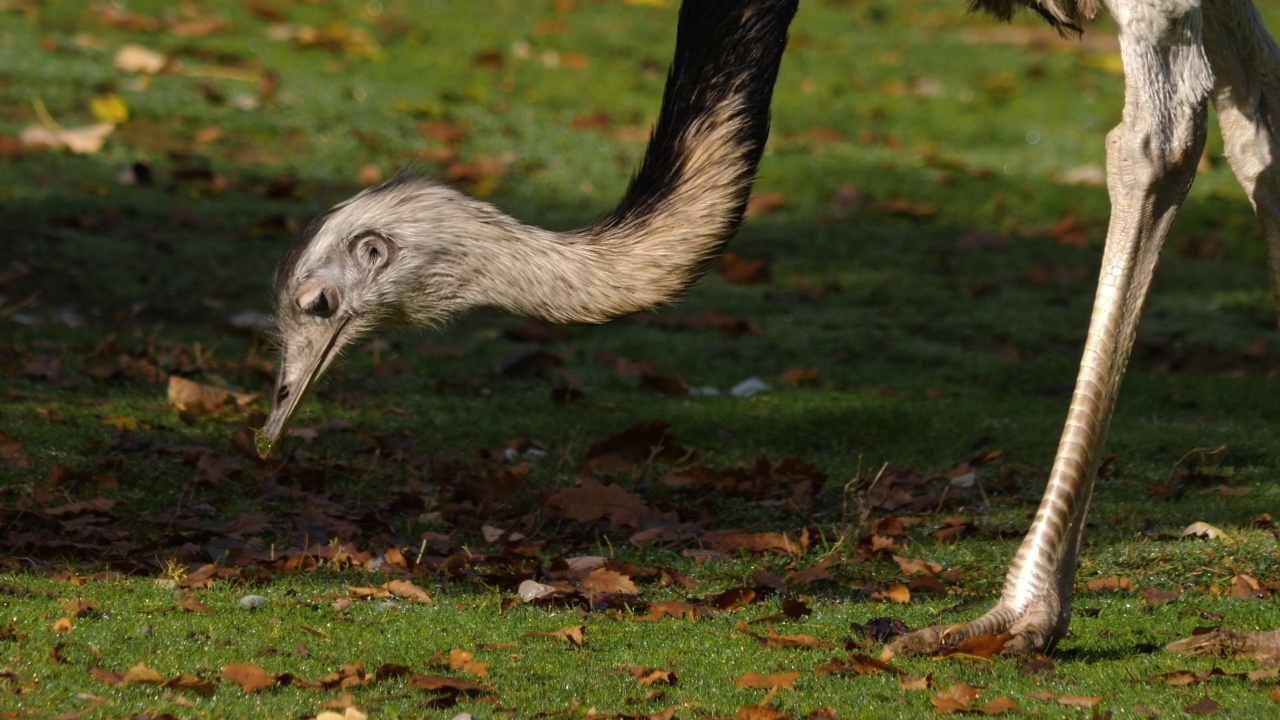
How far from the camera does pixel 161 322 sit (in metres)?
8.45

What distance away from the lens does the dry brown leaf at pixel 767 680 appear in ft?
13.5

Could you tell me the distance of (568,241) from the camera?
16.3ft

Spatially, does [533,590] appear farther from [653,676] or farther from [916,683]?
[916,683]

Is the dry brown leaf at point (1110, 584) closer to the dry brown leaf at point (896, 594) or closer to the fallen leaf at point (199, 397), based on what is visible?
the dry brown leaf at point (896, 594)

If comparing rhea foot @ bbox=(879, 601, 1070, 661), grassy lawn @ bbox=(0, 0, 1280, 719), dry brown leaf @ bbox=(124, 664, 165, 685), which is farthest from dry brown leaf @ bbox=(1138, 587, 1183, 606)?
dry brown leaf @ bbox=(124, 664, 165, 685)

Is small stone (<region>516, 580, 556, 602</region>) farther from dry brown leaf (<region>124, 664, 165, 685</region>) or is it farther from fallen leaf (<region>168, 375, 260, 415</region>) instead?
fallen leaf (<region>168, 375, 260, 415</region>)

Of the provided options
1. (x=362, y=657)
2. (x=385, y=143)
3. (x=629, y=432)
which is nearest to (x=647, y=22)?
(x=385, y=143)

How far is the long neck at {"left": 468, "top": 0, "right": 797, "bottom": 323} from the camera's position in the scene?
16.0ft

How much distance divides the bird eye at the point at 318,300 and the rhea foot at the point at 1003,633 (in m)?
2.10

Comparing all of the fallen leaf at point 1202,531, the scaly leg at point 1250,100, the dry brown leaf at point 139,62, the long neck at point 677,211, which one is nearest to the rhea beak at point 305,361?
the long neck at point 677,211

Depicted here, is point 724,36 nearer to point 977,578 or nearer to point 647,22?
point 977,578

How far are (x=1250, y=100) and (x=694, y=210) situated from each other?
76.4 inches

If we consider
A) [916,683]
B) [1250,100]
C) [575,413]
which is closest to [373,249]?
[916,683]

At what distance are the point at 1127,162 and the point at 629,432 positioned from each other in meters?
2.90
